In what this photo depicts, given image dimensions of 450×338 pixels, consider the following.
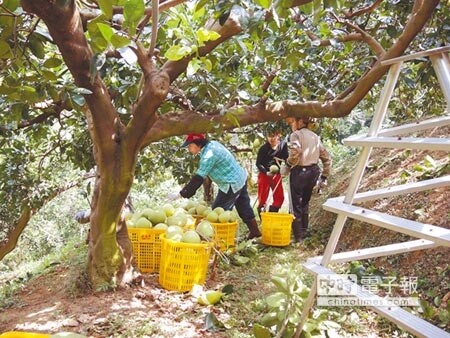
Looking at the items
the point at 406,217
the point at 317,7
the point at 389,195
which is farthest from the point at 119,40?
the point at 406,217

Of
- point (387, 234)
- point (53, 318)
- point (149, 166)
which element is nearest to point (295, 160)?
point (387, 234)

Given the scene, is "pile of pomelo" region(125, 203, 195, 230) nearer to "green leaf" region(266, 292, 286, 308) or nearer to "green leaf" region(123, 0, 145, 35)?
"green leaf" region(266, 292, 286, 308)

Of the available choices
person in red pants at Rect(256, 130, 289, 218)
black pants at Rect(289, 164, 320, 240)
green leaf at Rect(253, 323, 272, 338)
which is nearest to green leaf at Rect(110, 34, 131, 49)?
green leaf at Rect(253, 323, 272, 338)

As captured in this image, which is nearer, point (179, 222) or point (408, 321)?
point (408, 321)

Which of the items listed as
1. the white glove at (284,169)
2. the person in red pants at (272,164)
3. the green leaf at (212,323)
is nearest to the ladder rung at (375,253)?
the green leaf at (212,323)

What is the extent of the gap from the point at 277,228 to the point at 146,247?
5.63ft

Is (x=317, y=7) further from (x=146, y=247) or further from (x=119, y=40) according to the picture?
(x=146, y=247)

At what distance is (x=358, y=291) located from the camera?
6.90 ft

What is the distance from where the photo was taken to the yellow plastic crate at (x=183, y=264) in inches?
134

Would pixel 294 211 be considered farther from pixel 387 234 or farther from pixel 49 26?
pixel 49 26

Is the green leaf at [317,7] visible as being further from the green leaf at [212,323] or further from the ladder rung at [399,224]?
the green leaf at [212,323]

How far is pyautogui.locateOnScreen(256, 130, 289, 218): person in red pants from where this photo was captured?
6082mm

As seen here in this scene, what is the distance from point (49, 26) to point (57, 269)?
11.1 feet

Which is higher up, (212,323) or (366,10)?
(366,10)
